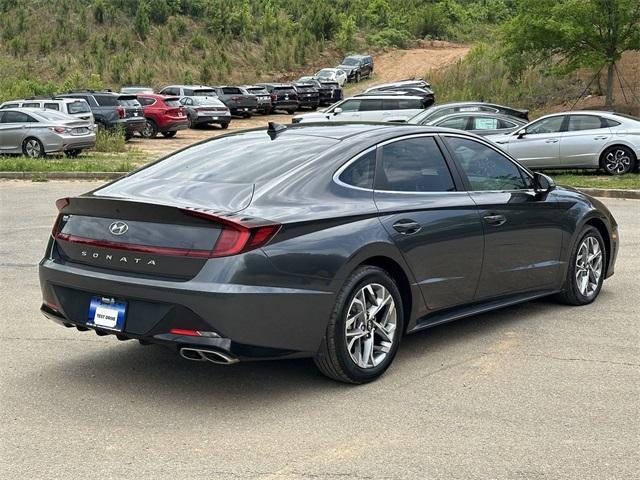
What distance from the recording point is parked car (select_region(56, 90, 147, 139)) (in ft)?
102

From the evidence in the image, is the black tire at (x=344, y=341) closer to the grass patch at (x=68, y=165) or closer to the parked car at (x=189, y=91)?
the grass patch at (x=68, y=165)

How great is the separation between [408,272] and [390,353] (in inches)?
21.0

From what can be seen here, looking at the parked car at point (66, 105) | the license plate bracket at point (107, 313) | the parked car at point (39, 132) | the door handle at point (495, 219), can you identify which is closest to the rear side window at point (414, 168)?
the door handle at point (495, 219)

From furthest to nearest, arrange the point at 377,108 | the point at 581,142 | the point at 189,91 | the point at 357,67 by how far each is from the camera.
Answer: the point at 357,67 < the point at 189,91 < the point at 377,108 < the point at 581,142

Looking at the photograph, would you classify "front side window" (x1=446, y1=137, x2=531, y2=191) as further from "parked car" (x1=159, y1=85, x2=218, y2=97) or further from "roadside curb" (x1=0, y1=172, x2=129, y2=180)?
"parked car" (x1=159, y1=85, x2=218, y2=97)

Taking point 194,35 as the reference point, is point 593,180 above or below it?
above

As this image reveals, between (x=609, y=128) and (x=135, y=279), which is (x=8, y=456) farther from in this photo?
(x=609, y=128)

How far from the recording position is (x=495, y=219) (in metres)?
6.59

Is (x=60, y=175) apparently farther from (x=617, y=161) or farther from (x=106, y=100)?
(x=617, y=161)

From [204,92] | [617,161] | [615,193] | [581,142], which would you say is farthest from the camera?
[204,92]

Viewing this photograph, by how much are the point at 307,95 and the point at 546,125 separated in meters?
28.9

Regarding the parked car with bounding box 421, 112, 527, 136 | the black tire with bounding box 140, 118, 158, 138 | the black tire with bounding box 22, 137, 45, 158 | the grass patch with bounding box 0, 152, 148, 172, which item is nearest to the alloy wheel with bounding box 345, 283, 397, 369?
the grass patch with bounding box 0, 152, 148, 172

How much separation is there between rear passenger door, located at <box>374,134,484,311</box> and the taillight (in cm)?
98

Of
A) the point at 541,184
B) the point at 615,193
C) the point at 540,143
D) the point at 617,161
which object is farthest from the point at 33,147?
the point at 541,184
